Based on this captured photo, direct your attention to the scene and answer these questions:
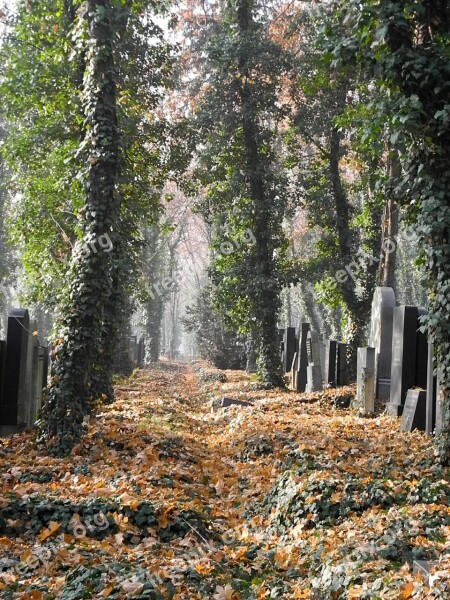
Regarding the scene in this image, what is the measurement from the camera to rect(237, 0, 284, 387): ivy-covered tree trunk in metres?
20.6

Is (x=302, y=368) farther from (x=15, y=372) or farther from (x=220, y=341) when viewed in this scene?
(x=220, y=341)

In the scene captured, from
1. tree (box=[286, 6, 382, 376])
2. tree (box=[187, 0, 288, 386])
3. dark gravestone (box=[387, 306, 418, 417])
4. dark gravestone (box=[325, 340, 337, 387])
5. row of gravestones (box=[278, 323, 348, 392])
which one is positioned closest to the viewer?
dark gravestone (box=[387, 306, 418, 417])

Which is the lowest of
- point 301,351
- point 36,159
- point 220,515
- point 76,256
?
point 220,515

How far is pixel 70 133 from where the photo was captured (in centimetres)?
1703

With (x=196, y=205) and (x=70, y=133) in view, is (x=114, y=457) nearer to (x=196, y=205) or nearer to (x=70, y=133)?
(x=70, y=133)

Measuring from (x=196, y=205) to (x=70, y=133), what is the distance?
23.2 ft

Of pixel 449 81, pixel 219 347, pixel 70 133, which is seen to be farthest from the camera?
pixel 219 347

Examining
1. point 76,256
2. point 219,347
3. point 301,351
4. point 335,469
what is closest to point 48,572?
point 335,469

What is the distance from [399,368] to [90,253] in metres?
5.79

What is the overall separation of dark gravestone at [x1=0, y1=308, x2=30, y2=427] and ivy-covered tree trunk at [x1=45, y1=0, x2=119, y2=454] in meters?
0.92

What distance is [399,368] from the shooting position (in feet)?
41.2

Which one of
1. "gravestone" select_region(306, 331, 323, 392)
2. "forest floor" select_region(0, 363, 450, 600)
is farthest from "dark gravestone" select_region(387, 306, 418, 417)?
"gravestone" select_region(306, 331, 323, 392)

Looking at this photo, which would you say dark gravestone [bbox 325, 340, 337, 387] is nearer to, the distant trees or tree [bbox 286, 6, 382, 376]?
tree [bbox 286, 6, 382, 376]

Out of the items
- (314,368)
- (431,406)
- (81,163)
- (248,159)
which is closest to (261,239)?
(248,159)
